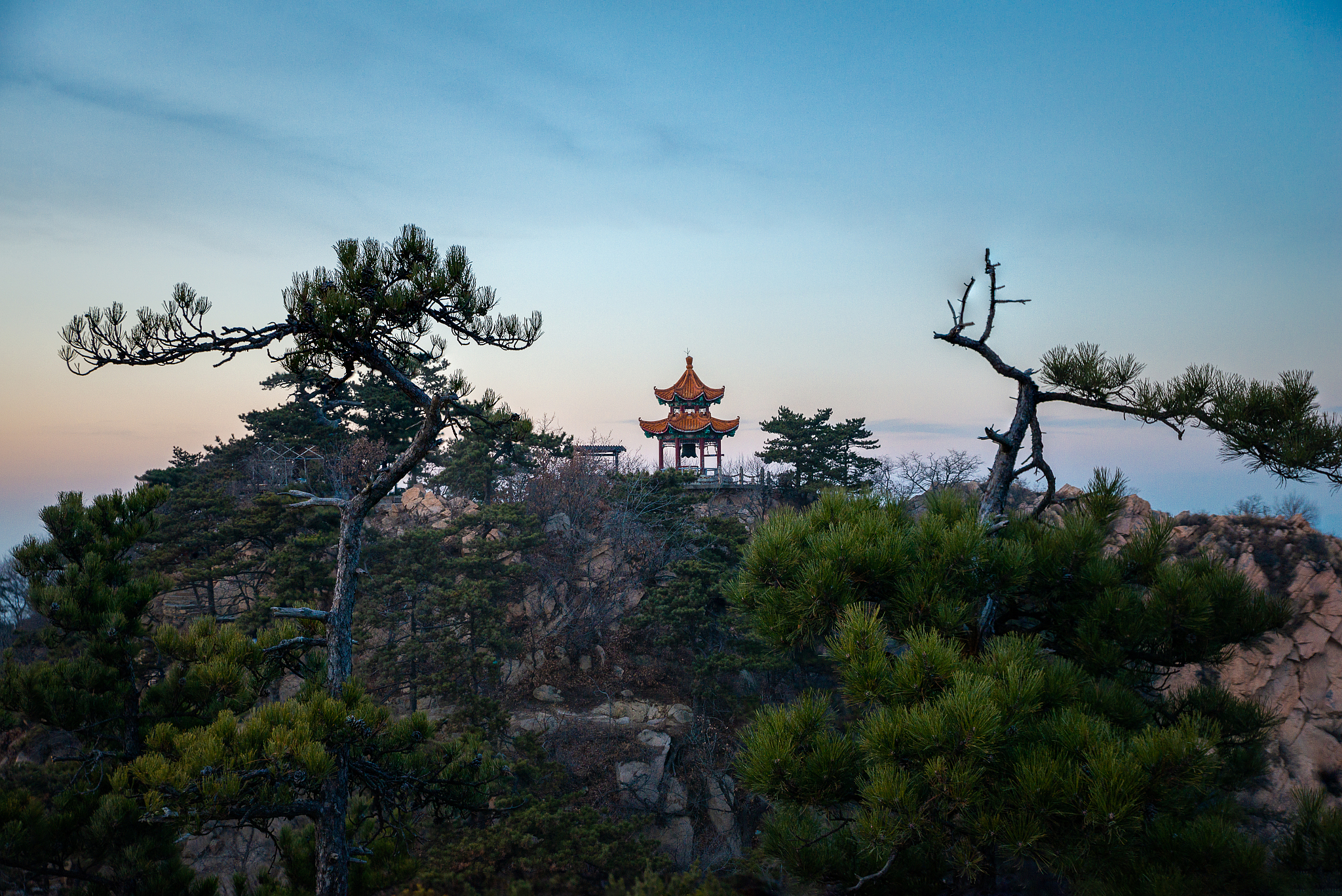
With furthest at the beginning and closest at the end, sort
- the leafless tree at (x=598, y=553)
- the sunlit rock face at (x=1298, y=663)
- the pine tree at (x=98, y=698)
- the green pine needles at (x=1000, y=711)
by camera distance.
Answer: the leafless tree at (x=598, y=553) < the sunlit rock face at (x=1298, y=663) < the pine tree at (x=98, y=698) < the green pine needles at (x=1000, y=711)

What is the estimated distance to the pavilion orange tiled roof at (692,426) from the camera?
75.1 ft

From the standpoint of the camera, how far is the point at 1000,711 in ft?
9.05

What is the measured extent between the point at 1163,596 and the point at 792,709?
1.91 m

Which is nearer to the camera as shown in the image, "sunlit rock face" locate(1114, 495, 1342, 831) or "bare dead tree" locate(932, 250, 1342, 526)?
"bare dead tree" locate(932, 250, 1342, 526)

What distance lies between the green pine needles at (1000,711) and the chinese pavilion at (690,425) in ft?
62.3

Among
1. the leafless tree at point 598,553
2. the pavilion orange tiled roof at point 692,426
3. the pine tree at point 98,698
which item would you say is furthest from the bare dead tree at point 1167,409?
the pavilion orange tiled roof at point 692,426

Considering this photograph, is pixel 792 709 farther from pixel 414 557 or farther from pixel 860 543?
pixel 414 557

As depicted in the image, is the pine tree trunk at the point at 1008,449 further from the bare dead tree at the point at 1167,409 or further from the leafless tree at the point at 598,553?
the leafless tree at the point at 598,553

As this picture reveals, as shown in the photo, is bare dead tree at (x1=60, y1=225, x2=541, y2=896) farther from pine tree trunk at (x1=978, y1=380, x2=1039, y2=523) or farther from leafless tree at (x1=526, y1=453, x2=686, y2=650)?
leafless tree at (x1=526, y1=453, x2=686, y2=650)

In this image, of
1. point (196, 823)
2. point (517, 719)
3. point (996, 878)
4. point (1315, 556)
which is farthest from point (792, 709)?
point (1315, 556)

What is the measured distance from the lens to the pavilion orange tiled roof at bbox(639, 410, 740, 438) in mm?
22891

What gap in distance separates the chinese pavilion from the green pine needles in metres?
19.0

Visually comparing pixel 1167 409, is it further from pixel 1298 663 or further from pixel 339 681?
pixel 1298 663

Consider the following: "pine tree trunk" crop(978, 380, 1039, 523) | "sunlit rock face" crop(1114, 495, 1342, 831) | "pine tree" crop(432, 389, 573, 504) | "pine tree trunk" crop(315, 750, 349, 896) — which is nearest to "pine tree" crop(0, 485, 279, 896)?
"pine tree trunk" crop(315, 750, 349, 896)
